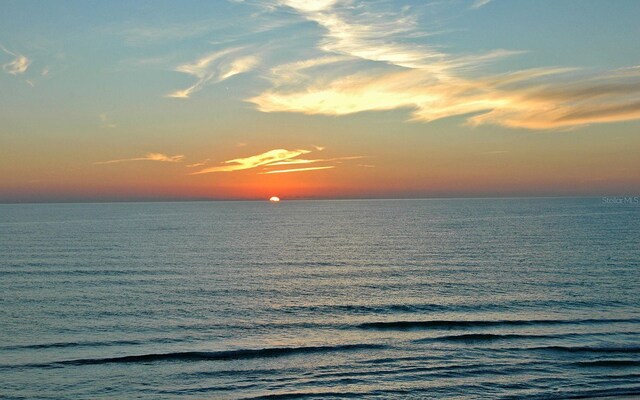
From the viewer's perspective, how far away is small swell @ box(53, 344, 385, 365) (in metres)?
29.5

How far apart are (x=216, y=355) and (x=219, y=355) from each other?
0.17 meters

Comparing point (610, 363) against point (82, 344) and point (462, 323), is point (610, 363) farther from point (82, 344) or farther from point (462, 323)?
point (82, 344)

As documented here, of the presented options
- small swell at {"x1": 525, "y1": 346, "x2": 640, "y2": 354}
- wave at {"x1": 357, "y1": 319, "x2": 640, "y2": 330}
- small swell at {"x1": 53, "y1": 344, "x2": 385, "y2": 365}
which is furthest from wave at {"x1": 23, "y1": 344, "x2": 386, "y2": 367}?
small swell at {"x1": 525, "y1": 346, "x2": 640, "y2": 354}

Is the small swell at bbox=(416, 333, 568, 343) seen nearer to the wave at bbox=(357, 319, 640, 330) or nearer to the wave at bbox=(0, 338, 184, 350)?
the wave at bbox=(357, 319, 640, 330)

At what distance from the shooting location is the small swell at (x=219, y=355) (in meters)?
29.5

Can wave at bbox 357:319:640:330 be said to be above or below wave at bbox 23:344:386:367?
below

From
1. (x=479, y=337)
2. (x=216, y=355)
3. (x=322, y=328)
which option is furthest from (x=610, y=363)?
(x=216, y=355)

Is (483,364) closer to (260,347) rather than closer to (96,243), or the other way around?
(260,347)

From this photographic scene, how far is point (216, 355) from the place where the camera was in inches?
1205

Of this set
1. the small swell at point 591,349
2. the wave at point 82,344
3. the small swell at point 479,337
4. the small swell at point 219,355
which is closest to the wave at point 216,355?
the small swell at point 219,355

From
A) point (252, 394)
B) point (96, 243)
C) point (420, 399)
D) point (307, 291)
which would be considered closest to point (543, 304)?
point (307, 291)

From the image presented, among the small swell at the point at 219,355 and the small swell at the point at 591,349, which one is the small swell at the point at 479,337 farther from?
the small swell at the point at 219,355

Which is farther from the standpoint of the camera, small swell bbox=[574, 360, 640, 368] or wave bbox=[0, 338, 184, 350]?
wave bbox=[0, 338, 184, 350]

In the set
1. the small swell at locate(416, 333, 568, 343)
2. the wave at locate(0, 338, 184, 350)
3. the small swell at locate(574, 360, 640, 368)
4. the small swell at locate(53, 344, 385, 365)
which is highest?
the wave at locate(0, 338, 184, 350)
